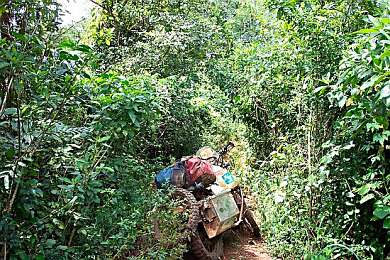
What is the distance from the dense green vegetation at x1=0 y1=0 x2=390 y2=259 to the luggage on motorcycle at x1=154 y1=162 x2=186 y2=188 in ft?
1.89

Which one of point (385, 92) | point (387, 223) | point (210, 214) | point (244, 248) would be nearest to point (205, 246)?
point (210, 214)

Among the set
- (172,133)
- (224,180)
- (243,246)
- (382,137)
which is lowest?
(243,246)

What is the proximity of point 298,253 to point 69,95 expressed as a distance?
2438 millimetres

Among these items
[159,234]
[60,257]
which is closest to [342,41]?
[159,234]

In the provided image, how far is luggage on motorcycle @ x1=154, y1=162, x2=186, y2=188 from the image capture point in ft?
13.1

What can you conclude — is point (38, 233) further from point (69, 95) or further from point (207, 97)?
point (207, 97)

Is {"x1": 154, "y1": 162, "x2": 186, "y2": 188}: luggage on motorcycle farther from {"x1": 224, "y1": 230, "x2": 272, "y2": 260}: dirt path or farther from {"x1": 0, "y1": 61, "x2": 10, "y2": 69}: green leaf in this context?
{"x1": 0, "y1": 61, "x2": 10, "y2": 69}: green leaf

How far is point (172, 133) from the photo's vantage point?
5.39m

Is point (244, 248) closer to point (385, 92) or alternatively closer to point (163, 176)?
point (163, 176)

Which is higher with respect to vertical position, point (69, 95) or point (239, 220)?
point (69, 95)

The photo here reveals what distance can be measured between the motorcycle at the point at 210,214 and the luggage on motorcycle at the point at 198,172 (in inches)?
3.1

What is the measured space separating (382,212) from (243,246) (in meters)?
2.22

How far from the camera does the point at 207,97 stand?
637 cm

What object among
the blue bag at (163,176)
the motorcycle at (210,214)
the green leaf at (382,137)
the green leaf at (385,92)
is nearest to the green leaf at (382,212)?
the green leaf at (382,137)
